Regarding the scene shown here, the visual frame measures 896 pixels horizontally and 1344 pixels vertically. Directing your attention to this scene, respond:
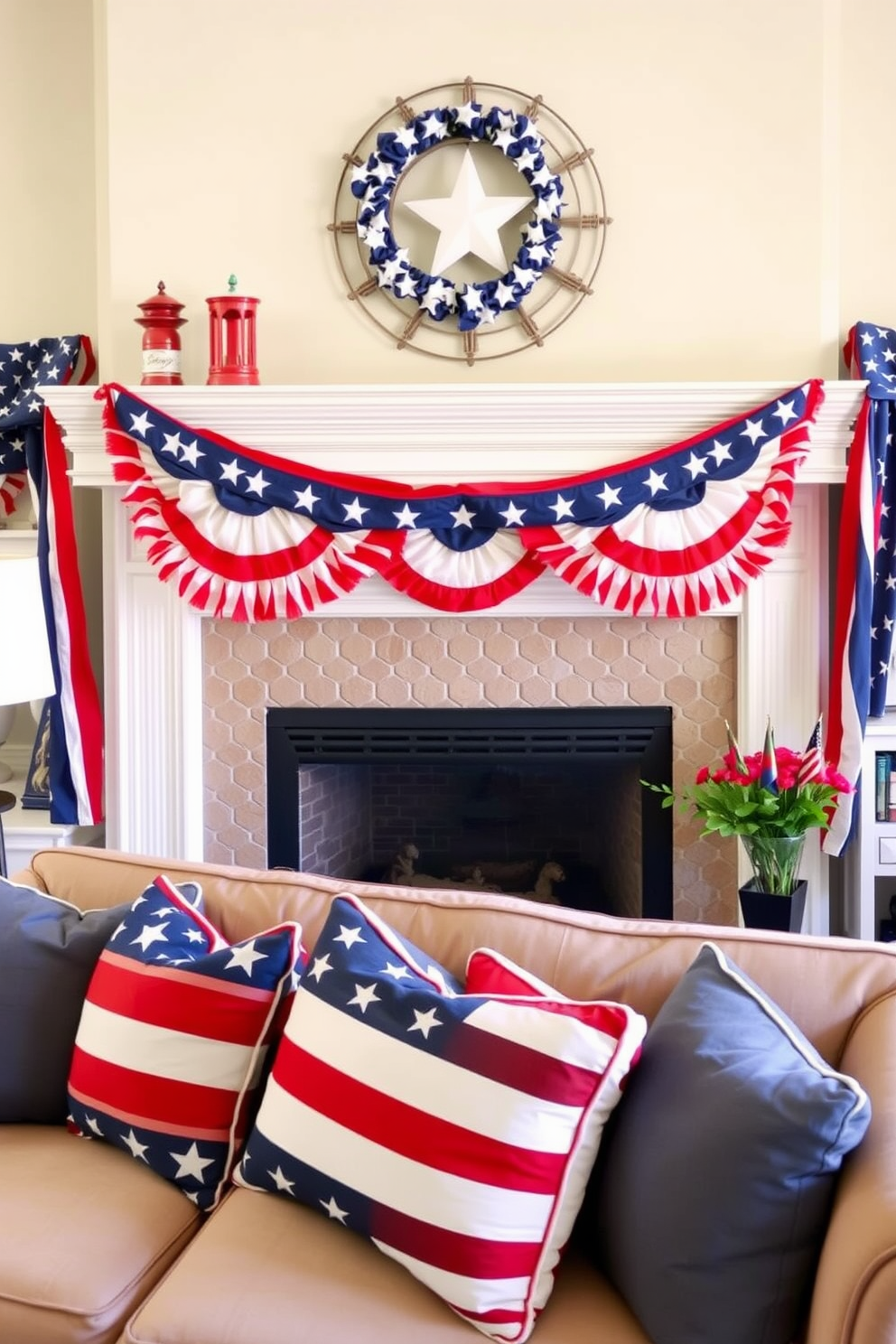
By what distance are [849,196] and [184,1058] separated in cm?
280

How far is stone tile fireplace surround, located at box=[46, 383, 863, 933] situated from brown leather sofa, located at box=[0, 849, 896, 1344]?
132 cm

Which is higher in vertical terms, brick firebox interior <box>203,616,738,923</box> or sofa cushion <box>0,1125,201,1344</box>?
brick firebox interior <box>203,616,738,923</box>

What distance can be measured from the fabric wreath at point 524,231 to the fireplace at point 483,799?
1.03 meters

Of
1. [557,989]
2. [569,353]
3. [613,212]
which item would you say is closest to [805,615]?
[569,353]

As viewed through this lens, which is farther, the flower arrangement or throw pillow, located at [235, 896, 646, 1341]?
the flower arrangement

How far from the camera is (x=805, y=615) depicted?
10.6ft

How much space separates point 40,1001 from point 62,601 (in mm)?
1690

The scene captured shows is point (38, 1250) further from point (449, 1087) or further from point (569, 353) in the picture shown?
point (569, 353)

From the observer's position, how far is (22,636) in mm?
2365

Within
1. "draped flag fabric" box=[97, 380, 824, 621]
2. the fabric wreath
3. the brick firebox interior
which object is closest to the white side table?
the brick firebox interior

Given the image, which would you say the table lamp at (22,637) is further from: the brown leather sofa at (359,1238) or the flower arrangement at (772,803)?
the flower arrangement at (772,803)

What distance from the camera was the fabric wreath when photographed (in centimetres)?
317

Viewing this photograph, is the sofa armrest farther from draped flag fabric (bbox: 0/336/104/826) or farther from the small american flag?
draped flag fabric (bbox: 0/336/104/826)

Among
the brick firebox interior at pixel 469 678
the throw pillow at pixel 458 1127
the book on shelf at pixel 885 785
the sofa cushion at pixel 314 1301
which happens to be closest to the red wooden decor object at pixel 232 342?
the brick firebox interior at pixel 469 678
